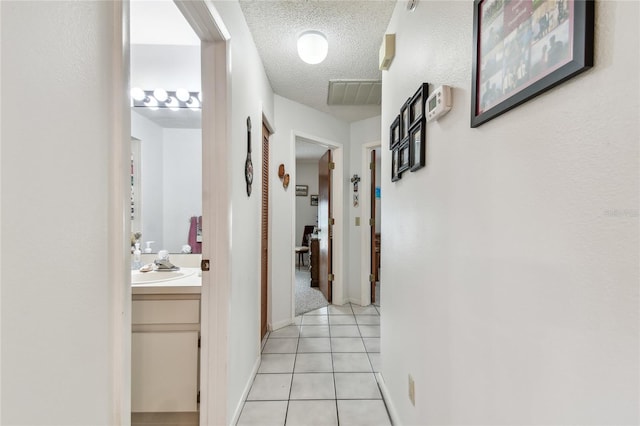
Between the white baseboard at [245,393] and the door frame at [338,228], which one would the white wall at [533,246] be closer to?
the white baseboard at [245,393]

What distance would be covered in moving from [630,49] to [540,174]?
222 millimetres

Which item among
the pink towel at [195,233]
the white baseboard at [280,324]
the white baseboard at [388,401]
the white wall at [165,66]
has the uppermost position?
the white wall at [165,66]

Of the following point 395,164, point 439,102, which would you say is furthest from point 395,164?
point 439,102

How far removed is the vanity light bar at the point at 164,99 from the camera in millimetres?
Answer: 2104

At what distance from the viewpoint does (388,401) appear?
5.49 feet

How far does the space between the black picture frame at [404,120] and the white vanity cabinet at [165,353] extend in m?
1.38

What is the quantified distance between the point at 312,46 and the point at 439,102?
49.1 inches

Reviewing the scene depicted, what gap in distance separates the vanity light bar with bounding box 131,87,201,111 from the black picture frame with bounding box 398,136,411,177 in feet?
5.55

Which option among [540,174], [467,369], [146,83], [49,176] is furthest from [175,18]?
[467,369]

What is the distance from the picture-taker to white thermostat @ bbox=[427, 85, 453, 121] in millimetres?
932

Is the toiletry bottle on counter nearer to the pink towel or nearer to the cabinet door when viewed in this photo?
the pink towel

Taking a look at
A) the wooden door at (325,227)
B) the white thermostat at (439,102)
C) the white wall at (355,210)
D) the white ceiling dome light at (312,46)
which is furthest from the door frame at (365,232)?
the white thermostat at (439,102)

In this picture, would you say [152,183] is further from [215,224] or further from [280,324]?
[280,324]


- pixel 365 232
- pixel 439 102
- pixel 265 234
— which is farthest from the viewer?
pixel 365 232
